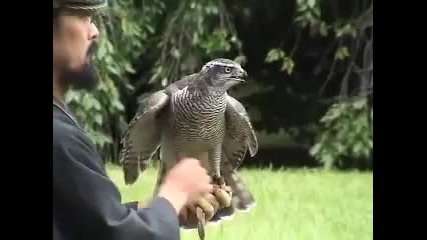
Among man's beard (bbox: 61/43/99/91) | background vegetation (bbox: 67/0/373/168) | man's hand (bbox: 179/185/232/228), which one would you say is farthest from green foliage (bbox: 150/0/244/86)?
man's hand (bbox: 179/185/232/228)

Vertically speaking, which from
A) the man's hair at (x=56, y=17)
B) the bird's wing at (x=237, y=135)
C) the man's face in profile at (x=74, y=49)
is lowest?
the bird's wing at (x=237, y=135)

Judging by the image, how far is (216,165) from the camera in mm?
1385

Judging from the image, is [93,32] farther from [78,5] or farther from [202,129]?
[202,129]

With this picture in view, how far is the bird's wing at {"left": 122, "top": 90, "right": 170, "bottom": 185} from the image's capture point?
139cm

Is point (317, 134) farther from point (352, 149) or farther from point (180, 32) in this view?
point (180, 32)

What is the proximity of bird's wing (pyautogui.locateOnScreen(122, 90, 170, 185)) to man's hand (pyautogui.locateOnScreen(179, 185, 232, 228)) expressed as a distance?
118 millimetres

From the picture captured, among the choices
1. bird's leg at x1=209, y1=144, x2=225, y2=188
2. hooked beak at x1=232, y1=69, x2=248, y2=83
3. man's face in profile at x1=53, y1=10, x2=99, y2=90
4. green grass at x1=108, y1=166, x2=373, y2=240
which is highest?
man's face in profile at x1=53, y1=10, x2=99, y2=90

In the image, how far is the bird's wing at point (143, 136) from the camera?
4.55ft

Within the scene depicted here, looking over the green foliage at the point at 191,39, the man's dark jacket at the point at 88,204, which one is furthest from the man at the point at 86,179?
the green foliage at the point at 191,39

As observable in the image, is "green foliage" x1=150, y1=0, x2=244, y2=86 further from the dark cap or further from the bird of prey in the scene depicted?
the dark cap

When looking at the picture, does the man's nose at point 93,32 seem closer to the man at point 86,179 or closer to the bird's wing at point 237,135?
the man at point 86,179

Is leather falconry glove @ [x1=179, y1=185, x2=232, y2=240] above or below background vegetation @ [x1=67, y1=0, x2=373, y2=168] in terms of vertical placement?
below

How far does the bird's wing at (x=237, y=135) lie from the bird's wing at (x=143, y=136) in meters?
0.12
